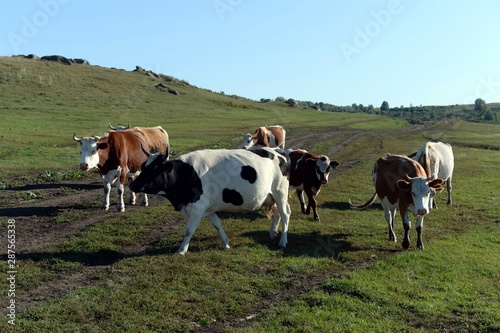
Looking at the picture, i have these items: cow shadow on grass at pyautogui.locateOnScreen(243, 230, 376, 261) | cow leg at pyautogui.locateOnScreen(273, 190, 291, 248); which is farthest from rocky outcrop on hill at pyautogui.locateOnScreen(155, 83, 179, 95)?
cow leg at pyautogui.locateOnScreen(273, 190, 291, 248)

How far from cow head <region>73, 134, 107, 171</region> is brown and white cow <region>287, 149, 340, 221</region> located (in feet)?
20.3

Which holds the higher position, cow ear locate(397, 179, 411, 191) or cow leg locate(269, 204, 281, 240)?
cow ear locate(397, 179, 411, 191)

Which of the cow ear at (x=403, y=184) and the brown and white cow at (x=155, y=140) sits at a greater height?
the brown and white cow at (x=155, y=140)

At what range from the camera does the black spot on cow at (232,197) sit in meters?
11.0

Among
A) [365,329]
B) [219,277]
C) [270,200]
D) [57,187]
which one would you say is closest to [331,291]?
[365,329]

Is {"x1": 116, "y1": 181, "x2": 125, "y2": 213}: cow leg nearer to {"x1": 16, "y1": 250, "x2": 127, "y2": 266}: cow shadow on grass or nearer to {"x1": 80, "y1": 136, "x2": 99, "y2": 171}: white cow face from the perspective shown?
{"x1": 80, "y1": 136, "x2": 99, "y2": 171}: white cow face

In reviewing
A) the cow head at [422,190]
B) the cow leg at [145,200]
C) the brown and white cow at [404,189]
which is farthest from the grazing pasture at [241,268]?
the cow head at [422,190]

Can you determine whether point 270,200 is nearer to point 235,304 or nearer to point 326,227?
point 326,227

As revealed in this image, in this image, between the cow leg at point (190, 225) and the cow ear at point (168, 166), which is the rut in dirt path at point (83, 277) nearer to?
the cow leg at point (190, 225)

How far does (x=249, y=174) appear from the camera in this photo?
36.4ft

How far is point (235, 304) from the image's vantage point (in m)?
8.27

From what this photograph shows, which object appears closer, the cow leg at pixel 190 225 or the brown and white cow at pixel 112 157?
the cow leg at pixel 190 225

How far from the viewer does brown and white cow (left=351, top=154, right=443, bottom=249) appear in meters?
11.6

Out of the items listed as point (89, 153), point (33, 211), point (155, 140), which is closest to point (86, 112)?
point (155, 140)
